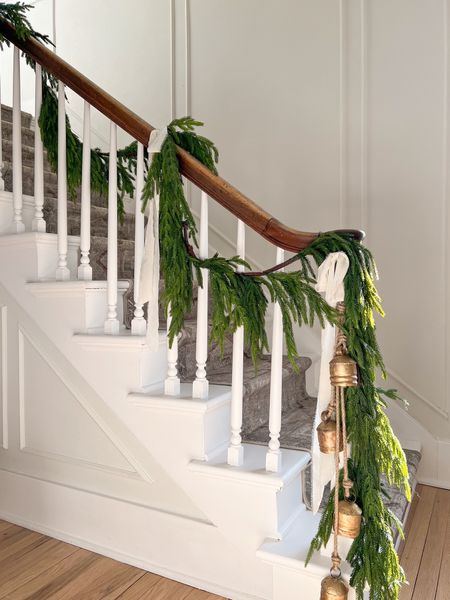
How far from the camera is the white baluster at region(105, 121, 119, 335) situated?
5.35ft

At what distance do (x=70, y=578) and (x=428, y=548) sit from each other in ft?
4.22

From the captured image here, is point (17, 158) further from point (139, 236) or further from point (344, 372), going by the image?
point (344, 372)

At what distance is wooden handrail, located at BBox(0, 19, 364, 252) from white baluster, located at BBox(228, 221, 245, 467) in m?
0.07

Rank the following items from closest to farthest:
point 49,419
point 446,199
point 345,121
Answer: point 49,419, point 446,199, point 345,121

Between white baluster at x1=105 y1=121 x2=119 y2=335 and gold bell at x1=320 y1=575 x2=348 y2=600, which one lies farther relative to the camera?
white baluster at x1=105 y1=121 x2=119 y2=335

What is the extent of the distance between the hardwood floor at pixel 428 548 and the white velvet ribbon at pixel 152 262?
117cm

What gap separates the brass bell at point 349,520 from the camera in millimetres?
1175

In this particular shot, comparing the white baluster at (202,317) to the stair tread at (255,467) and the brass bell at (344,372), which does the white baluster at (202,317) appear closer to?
the stair tread at (255,467)

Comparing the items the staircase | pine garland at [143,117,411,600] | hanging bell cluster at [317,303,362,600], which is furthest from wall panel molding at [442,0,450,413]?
hanging bell cluster at [317,303,362,600]

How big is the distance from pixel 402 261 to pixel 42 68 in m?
1.82

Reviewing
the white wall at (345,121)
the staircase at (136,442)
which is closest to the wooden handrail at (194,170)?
the staircase at (136,442)

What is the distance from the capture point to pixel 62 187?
5.66ft

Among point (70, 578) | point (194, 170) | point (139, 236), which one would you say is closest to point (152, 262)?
point (139, 236)

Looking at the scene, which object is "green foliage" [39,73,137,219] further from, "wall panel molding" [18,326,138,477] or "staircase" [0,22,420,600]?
"wall panel molding" [18,326,138,477]
